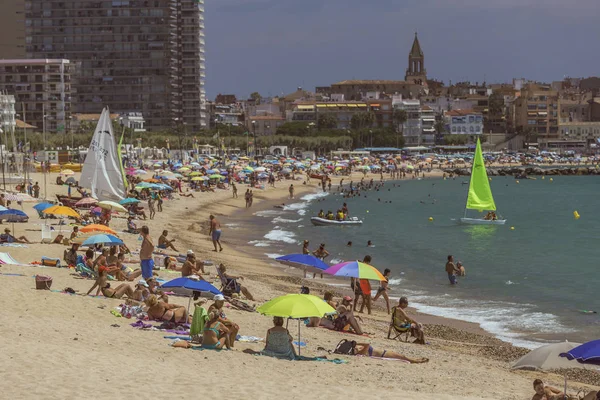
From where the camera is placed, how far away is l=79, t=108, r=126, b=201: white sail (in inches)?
1103

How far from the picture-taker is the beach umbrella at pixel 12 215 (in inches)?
1089

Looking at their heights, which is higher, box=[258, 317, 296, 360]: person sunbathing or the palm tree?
the palm tree

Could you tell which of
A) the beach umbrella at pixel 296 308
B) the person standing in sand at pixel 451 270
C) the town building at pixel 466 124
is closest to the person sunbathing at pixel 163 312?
the beach umbrella at pixel 296 308

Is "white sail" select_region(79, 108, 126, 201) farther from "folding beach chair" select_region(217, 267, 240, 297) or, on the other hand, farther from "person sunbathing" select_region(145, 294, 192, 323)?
"person sunbathing" select_region(145, 294, 192, 323)

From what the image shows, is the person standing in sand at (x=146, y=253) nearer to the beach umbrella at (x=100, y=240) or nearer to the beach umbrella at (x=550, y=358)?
the beach umbrella at (x=100, y=240)

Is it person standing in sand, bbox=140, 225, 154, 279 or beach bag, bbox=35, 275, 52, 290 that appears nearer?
beach bag, bbox=35, 275, 52, 290

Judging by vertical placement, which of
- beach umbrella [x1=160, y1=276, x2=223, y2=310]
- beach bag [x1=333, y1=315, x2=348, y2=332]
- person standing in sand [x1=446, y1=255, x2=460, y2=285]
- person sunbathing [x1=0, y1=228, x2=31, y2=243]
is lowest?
person standing in sand [x1=446, y1=255, x2=460, y2=285]

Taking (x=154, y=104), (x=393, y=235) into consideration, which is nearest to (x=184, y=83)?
(x=154, y=104)

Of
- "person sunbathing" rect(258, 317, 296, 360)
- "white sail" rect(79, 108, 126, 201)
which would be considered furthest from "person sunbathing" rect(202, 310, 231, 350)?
"white sail" rect(79, 108, 126, 201)

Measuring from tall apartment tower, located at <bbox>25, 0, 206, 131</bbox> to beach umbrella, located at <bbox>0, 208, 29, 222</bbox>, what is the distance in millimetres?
108898

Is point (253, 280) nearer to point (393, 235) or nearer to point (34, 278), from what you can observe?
point (34, 278)

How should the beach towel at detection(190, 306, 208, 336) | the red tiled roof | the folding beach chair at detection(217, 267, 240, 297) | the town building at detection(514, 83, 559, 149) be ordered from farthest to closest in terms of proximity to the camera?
the town building at detection(514, 83, 559, 149), the red tiled roof, the folding beach chair at detection(217, 267, 240, 297), the beach towel at detection(190, 306, 208, 336)

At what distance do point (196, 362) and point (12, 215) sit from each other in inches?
683

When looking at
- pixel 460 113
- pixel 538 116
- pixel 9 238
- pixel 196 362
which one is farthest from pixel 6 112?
pixel 538 116
